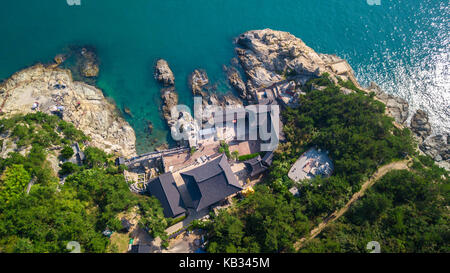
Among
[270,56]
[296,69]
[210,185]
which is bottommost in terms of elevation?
[210,185]

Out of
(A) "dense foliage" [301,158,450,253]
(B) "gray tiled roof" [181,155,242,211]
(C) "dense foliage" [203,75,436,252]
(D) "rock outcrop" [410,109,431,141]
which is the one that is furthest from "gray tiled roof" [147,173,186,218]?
(D) "rock outcrop" [410,109,431,141]

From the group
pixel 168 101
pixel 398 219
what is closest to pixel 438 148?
pixel 398 219

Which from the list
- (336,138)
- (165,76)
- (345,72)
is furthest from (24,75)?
(345,72)

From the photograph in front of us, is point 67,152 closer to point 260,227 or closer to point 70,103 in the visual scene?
point 70,103

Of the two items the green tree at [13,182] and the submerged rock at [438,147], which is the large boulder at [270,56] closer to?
the submerged rock at [438,147]

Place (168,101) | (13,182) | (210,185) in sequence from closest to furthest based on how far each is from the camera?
(13,182), (210,185), (168,101)
